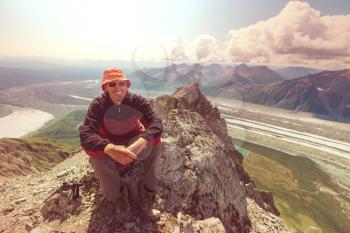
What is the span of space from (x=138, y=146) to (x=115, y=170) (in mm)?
1459

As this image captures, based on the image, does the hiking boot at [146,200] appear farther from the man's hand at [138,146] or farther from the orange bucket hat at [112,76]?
the orange bucket hat at [112,76]

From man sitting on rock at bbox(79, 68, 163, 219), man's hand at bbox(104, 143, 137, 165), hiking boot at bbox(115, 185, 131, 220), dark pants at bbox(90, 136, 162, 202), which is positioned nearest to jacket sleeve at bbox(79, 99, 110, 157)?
man sitting on rock at bbox(79, 68, 163, 219)

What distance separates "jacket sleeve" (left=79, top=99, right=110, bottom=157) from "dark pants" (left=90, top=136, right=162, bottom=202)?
54 centimetres

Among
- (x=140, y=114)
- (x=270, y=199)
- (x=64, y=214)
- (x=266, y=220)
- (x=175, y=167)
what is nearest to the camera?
(x=140, y=114)

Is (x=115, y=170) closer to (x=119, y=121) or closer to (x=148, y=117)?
(x=119, y=121)

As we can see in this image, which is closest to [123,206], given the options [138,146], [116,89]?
[138,146]

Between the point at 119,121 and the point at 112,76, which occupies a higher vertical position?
the point at 112,76

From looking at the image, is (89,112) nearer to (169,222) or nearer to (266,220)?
(169,222)

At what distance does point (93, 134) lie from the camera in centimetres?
995

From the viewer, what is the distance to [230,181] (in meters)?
17.9

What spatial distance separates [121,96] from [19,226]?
677 cm

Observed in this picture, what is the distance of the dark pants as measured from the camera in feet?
34.5

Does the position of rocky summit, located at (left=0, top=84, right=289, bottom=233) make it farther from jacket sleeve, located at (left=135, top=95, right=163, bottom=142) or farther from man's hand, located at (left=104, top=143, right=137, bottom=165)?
man's hand, located at (left=104, top=143, right=137, bottom=165)

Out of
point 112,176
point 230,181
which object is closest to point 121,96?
point 112,176
